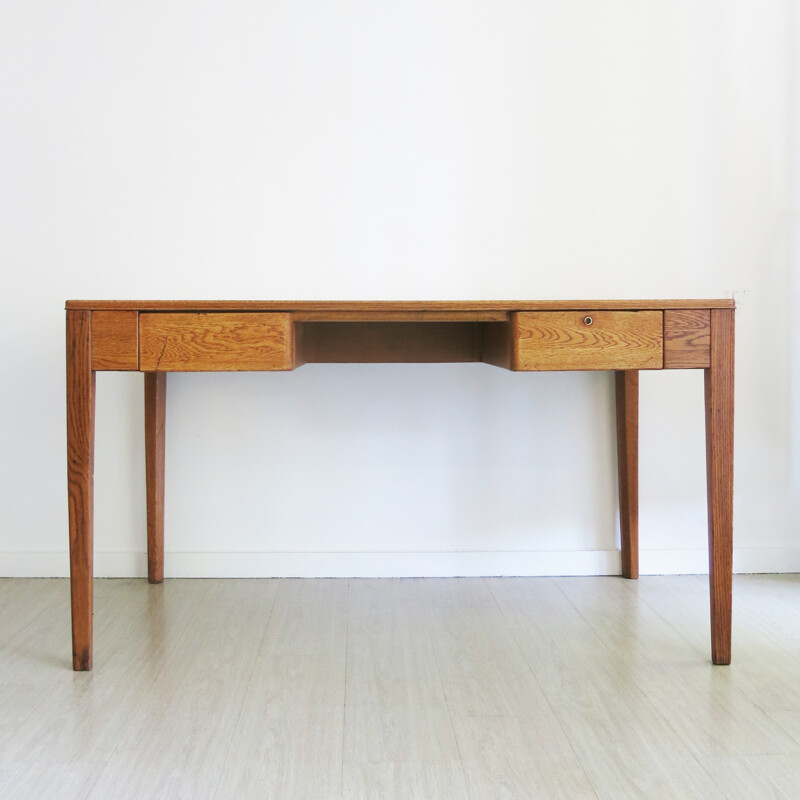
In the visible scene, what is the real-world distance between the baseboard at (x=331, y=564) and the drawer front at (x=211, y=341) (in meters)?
0.82

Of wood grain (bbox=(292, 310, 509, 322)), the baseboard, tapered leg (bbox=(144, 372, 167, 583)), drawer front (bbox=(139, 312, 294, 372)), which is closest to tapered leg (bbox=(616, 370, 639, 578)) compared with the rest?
the baseboard

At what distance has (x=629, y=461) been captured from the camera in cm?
223

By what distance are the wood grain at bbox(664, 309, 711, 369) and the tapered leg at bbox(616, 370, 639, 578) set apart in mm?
568

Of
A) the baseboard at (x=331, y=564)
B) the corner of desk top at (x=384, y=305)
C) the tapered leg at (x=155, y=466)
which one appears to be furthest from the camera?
the baseboard at (x=331, y=564)

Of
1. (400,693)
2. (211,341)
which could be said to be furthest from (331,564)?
(211,341)

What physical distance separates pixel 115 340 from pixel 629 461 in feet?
4.39

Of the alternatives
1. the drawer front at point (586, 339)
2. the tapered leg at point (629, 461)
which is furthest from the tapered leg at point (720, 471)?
the tapered leg at point (629, 461)

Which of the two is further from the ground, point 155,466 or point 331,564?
point 155,466

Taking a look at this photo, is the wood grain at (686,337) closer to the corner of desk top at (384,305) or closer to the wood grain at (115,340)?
the corner of desk top at (384,305)

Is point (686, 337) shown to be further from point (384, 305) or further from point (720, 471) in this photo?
point (384, 305)

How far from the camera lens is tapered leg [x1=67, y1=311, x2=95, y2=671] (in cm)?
163

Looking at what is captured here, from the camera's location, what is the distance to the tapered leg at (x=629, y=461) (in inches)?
87.8
